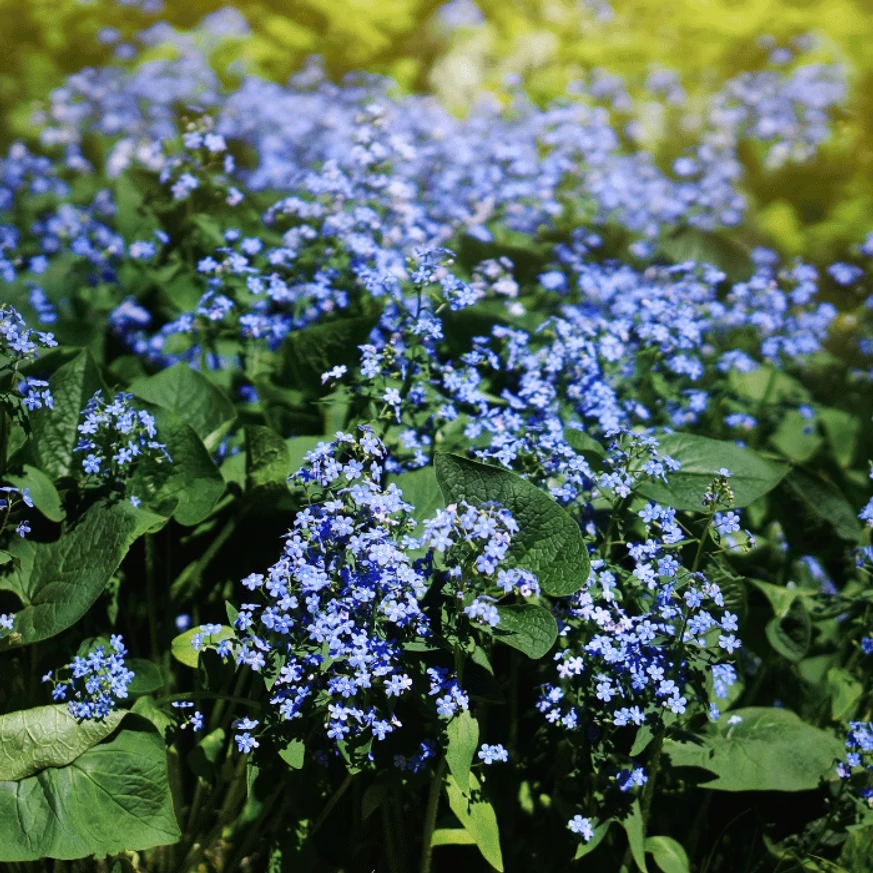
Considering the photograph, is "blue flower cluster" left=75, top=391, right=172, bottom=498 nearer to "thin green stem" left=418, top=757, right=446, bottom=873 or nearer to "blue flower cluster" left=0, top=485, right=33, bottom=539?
"blue flower cluster" left=0, top=485, right=33, bottom=539

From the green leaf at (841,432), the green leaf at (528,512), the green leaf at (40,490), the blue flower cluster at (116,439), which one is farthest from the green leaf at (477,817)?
the green leaf at (841,432)

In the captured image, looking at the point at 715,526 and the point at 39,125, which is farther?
the point at 39,125

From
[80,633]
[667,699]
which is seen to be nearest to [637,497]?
[667,699]

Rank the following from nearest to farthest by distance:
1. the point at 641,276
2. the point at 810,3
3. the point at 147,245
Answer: the point at 147,245 → the point at 641,276 → the point at 810,3

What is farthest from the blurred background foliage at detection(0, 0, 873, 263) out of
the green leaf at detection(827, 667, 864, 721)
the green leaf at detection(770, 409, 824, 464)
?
the green leaf at detection(827, 667, 864, 721)

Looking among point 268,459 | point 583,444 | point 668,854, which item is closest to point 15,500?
point 268,459

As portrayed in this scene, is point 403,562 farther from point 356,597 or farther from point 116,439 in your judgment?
point 116,439

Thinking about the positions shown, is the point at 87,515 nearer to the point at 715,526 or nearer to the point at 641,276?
the point at 715,526
